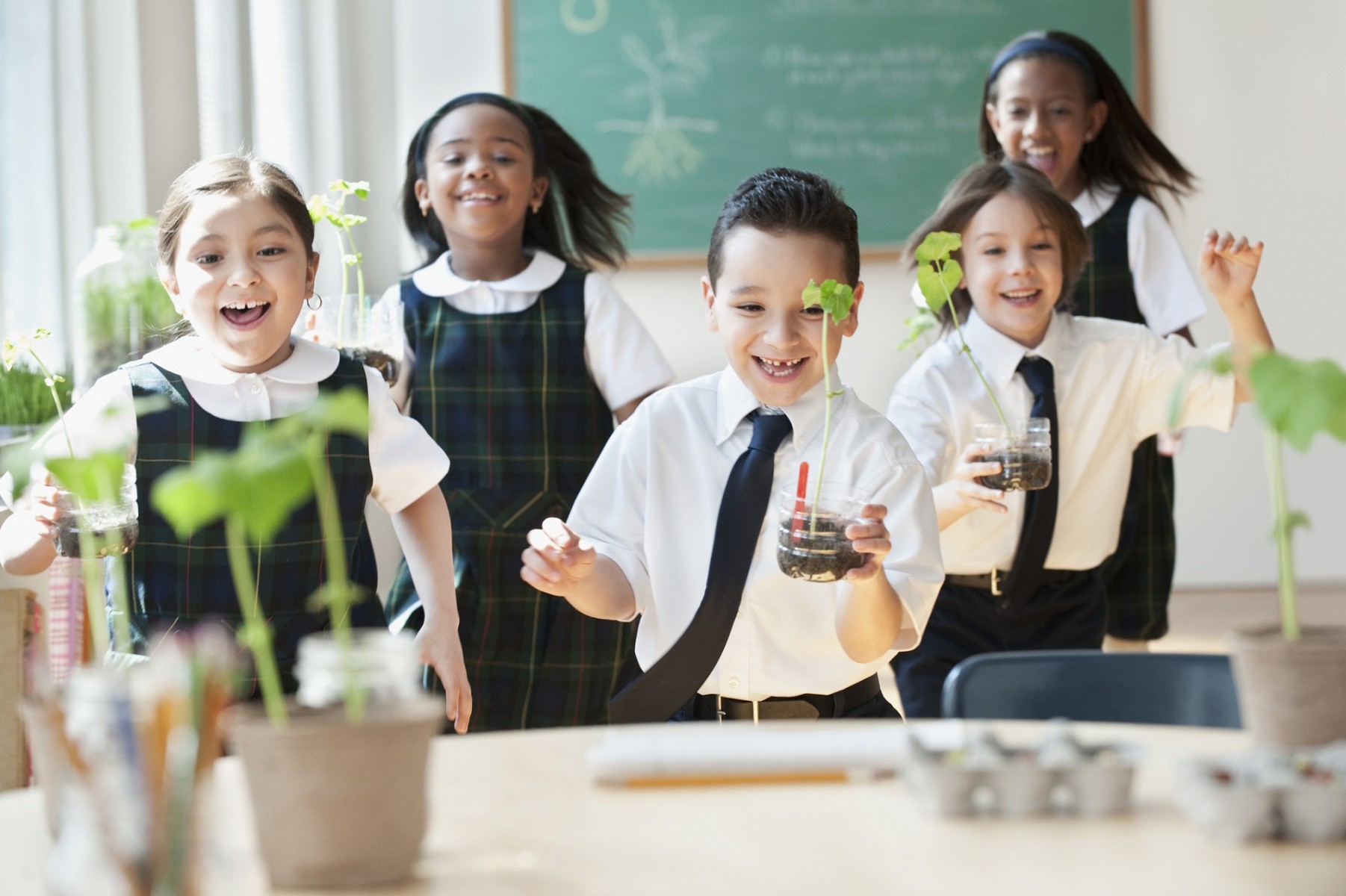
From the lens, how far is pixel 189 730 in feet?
2.63

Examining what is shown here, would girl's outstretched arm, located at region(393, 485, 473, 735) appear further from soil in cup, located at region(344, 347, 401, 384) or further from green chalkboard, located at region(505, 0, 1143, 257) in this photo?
green chalkboard, located at region(505, 0, 1143, 257)

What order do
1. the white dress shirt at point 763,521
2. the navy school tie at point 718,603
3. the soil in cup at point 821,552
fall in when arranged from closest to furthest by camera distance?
the soil in cup at point 821,552 < the navy school tie at point 718,603 < the white dress shirt at point 763,521

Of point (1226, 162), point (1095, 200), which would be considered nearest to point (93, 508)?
point (1095, 200)

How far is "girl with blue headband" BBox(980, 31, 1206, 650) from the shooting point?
3156 millimetres

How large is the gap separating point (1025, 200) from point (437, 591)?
121cm


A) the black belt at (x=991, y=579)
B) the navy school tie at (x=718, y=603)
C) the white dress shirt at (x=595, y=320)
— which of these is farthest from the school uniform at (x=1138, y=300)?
the navy school tie at (x=718, y=603)

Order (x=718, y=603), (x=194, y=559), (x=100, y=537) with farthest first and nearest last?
(x=194, y=559) < (x=718, y=603) < (x=100, y=537)

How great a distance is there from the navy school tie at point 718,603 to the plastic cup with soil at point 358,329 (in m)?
→ 0.81

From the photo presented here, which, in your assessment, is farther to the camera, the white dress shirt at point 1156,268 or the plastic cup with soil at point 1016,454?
the white dress shirt at point 1156,268

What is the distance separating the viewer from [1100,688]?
1475 millimetres

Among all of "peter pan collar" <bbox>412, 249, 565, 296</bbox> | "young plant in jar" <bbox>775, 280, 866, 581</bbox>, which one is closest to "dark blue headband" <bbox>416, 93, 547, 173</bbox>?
"peter pan collar" <bbox>412, 249, 565, 296</bbox>

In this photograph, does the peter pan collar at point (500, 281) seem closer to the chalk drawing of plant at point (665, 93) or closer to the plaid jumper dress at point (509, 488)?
the plaid jumper dress at point (509, 488)

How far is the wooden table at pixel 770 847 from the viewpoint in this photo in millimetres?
874

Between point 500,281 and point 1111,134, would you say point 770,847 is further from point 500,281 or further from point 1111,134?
point 1111,134
